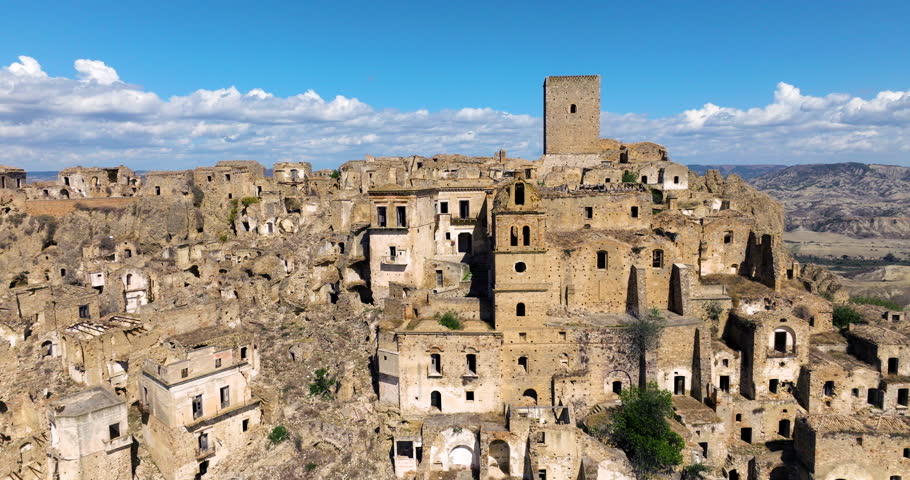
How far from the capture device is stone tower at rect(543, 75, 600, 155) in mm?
47250

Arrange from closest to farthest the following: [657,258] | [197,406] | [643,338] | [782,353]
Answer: [197,406] → [643,338] → [782,353] → [657,258]

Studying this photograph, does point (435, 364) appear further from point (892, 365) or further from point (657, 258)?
point (892, 365)

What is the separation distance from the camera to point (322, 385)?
97.2 feet

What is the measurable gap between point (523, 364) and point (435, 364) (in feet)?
14.3

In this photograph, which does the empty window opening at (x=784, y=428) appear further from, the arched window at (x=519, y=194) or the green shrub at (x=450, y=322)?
the arched window at (x=519, y=194)

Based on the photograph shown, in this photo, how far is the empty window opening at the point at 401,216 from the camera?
3357 cm

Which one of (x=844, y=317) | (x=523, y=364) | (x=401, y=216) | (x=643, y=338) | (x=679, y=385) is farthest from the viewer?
(x=401, y=216)

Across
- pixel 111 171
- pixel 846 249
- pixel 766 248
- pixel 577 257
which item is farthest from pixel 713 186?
pixel 846 249

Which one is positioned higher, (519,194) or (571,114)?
(571,114)

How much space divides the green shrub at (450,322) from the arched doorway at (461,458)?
578cm

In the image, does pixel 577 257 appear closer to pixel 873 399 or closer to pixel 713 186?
pixel 873 399

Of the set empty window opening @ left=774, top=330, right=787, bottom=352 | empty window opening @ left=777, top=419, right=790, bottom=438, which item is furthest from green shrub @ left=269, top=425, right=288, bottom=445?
empty window opening @ left=774, top=330, right=787, bottom=352

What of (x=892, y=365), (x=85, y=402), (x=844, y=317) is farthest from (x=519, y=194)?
(x=85, y=402)

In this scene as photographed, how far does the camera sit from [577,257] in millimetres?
30531
